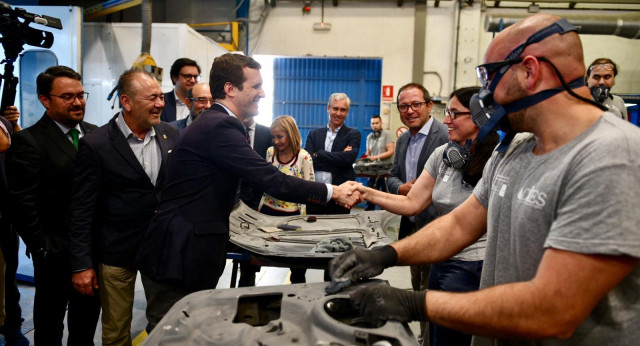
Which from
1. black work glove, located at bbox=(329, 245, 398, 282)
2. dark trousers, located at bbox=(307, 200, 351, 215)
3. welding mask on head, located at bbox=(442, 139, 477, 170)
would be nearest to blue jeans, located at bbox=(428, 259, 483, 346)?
welding mask on head, located at bbox=(442, 139, 477, 170)

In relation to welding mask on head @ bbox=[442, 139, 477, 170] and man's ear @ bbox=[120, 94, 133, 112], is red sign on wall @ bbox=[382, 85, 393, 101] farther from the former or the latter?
man's ear @ bbox=[120, 94, 133, 112]

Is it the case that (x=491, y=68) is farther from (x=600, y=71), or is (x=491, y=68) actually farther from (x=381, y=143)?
(x=381, y=143)

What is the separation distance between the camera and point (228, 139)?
2129 mm

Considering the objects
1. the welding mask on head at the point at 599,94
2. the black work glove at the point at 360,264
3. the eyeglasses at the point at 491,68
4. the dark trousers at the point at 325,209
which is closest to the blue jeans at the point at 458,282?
the black work glove at the point at 360,264

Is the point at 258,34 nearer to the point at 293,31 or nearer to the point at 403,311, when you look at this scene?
the point at 293,31

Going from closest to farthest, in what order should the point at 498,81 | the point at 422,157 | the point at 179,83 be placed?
the point at 498,81
the point at 422,157
the point at 179,83

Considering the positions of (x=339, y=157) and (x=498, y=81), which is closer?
(x=498, y=81)

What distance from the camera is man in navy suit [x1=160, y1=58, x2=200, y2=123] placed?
4.04 metres

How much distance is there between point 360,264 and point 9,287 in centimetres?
294

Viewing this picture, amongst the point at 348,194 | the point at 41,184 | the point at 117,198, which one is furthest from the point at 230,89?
the point at 41,184

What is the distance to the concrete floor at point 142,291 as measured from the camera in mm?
3363

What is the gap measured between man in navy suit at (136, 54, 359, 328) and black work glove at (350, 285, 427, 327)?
107cm

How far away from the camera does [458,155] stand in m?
2.27

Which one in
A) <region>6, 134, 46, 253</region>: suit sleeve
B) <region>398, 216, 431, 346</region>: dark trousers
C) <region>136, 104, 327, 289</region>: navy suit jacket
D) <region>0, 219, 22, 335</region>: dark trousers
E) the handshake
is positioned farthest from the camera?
<region>398, 216, 431, 346</region>: dark trousers
